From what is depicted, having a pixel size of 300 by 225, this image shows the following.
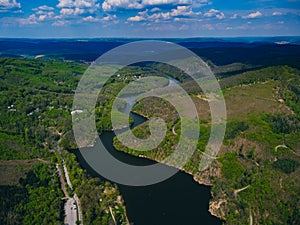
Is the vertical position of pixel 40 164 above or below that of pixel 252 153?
below

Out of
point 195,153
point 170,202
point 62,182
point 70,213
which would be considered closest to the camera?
point 70,213

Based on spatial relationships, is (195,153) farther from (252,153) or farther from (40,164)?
(40,164)

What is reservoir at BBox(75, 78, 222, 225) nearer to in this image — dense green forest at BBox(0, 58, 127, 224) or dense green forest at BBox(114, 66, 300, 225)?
dense green forest at BBox(114, 66, 300, 225)

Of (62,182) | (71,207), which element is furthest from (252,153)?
(62,182)

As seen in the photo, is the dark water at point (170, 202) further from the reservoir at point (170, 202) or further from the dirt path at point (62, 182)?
the dirt path at point (62, 182)

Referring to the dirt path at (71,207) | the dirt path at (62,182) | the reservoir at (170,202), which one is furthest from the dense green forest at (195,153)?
the reservoir at (170,202)

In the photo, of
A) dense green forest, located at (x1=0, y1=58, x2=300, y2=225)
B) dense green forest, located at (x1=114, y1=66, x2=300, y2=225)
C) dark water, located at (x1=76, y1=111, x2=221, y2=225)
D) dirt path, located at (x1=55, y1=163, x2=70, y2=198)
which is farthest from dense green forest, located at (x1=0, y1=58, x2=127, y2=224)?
dense green forest, located at (x1=114, y1=66, x2=300, y2=225)

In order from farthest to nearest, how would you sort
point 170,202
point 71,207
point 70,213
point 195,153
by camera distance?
point 195,153, point 170,202, point 71,207, point 70,213

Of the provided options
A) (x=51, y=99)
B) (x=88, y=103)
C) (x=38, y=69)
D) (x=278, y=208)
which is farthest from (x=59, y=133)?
(x=38, y=69)

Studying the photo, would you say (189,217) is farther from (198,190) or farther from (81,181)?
(81,181)
